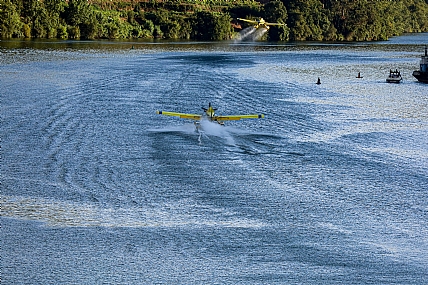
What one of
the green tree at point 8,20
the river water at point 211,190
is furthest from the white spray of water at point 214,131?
the green tree at point 8,20

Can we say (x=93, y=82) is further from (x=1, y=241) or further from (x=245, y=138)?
(x=1, y=241)

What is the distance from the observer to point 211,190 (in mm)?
35812

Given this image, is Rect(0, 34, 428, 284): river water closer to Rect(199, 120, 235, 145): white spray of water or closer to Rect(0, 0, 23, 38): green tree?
Rect(199, 120, 235, 145): white spray of water

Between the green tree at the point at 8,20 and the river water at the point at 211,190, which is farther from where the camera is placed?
the green tree at the point at 8,20

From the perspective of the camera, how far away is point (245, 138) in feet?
158

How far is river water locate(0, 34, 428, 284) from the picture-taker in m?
26.6

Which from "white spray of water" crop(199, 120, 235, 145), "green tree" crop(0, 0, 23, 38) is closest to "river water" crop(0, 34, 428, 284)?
"white spray of water" crop(199, 120, 235, 145)

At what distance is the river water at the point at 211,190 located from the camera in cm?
2664

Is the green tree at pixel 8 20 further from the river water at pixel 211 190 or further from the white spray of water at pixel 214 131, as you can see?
the white spray of water at pixel 214 131

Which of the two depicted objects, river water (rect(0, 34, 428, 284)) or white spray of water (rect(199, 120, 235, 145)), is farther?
white spray of water (rect(199, 120, 235, 145))

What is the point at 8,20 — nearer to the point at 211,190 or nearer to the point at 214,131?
the point at 214,131

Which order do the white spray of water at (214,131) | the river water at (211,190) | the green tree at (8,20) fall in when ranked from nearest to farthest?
the river water at (211,190), the white spray of water at (214,131), the green tree at (8,20)

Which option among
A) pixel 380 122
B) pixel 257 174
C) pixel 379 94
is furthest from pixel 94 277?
pixel 379 94

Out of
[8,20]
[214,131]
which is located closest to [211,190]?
[214,131]
